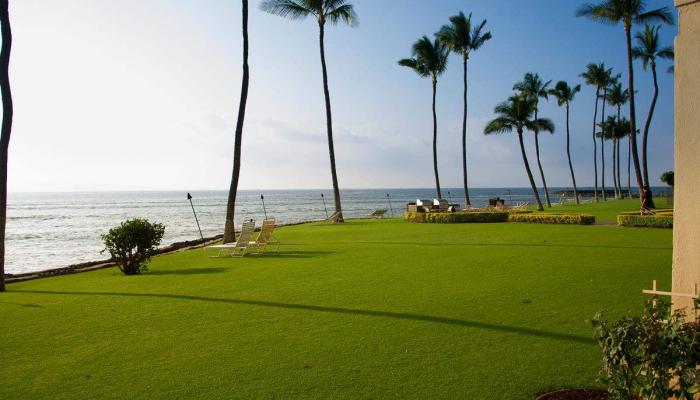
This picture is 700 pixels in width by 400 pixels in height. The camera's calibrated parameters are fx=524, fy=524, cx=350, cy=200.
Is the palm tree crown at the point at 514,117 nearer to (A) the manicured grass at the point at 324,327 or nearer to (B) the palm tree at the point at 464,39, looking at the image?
(B) the palm tree at the point at 464,39

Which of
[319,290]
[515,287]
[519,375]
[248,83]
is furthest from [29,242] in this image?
[519,375]

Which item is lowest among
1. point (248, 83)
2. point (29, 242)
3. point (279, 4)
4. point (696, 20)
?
point (29, 242)

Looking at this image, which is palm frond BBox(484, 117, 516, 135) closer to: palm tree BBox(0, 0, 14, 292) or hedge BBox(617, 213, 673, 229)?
hedge BBox(617, 213, 673, 229)

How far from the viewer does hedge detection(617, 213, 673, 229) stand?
18906 mm

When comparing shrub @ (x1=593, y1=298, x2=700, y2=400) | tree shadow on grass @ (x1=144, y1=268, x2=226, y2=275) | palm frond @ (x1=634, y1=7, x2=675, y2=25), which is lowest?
tree shadow on grass @ (x1=144, y1=268, x2=226, y2=275)

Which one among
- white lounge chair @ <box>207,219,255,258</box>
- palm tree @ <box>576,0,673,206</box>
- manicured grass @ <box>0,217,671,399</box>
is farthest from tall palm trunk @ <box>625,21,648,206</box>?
white lounge chair @ <box>207,219,255,258</box>

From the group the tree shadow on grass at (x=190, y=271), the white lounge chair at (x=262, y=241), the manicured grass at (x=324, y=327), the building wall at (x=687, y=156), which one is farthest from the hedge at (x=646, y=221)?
the building wall at (x=687, y=156)

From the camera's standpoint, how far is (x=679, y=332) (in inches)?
116

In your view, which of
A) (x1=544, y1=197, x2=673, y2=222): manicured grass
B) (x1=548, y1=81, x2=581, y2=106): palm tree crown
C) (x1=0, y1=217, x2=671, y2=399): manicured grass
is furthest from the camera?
(x1=548, y1=81, x2=581, y2=106): palm tree crown

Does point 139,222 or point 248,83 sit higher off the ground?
point 248,83

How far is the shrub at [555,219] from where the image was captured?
21.7 meters

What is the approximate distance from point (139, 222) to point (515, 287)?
856 cm

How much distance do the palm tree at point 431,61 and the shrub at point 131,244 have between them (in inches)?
1102

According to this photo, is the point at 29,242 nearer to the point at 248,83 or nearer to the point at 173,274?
the point at 248,83
